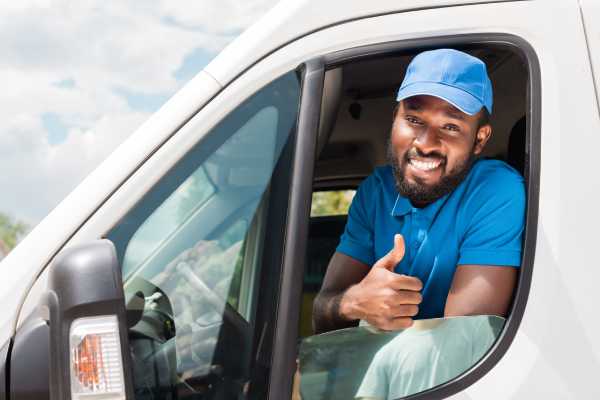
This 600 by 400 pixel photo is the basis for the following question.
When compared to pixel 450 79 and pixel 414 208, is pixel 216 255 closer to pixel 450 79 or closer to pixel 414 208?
pixel 414 208

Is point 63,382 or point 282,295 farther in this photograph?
point 282,295

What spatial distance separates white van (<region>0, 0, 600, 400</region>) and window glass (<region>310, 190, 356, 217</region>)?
217cm

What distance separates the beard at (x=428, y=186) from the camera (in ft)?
6.27

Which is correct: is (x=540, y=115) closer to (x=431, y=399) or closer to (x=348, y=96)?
(x=431, y=399)

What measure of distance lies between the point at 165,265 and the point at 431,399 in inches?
25.9

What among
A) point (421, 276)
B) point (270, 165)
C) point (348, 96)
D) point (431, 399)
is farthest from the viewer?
point (348, 96)

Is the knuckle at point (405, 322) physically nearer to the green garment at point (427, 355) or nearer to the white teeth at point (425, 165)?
the green garment at point (427, 355)

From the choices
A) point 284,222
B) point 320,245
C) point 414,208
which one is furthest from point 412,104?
point 320,245

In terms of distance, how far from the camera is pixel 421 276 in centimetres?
188

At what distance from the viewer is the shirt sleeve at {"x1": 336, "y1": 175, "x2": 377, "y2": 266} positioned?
217 cm

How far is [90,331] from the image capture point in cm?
132

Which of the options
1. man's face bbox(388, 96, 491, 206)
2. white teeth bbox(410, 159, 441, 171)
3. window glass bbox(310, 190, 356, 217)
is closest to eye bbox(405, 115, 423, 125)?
man's face bbox(388, 96, 491, 206)

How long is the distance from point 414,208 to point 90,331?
970 mm

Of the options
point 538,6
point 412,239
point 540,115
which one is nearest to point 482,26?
point 538,6
